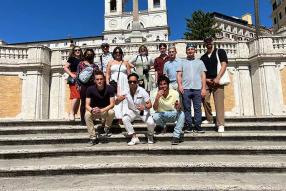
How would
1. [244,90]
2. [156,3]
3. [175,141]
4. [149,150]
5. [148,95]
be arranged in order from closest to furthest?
[149,150] → [175,141] → [148,95] → [244,90] → [156,3]

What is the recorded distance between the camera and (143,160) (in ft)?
18.0

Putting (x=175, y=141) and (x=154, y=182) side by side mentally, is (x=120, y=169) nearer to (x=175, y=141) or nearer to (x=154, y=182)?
(x=154, y=182)

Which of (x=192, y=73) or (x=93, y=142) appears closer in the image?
(x=93, y=142)

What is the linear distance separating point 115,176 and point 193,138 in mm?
2112

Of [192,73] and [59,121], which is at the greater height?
[192,73]

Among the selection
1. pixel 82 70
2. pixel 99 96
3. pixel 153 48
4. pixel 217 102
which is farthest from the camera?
pixel 153 48

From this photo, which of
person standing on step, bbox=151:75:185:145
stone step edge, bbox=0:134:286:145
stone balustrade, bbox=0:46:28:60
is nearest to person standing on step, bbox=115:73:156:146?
person standing on step, bbox=151:75:185:145

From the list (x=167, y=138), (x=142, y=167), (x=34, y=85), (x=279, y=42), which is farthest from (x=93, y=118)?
(x=279, y=42)

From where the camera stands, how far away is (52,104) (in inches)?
578

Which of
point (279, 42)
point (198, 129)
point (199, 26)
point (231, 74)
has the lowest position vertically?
point (198, 129)

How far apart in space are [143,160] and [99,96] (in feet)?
5.76

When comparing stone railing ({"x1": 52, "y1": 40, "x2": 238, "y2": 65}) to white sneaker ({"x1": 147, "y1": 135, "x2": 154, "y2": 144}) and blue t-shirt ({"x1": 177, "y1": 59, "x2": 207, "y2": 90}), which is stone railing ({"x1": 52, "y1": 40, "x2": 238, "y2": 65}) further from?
white sneaker ({"x1": 147, "y1": 135, "x2": 154, "y2": 144})

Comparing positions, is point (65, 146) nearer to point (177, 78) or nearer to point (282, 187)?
point (177, 78)

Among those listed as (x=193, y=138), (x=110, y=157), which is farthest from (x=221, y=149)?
(x=110, y=157)
